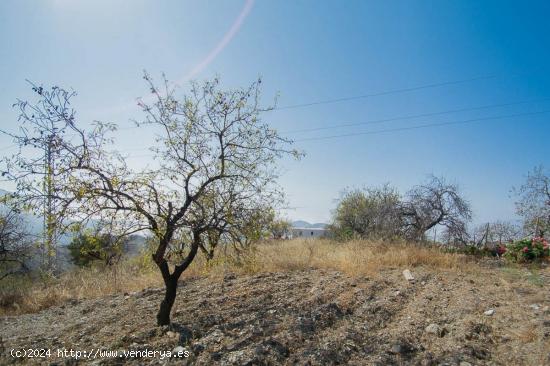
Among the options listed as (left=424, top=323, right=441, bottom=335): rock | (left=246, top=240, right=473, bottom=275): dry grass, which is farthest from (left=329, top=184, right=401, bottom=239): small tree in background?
(left=424, top=323, right=441, bottom=335): rock

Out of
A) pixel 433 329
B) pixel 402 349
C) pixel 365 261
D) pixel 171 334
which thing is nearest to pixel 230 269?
pixel 365 261

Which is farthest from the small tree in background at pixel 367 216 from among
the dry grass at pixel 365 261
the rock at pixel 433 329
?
the rock at pixel 433 329

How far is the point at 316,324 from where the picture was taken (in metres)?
4.33

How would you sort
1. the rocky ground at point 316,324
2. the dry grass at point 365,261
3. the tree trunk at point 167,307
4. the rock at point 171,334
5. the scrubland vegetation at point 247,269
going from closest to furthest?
the rocky ground at point 316,324
the rock at point 171,334
the tree trunk at point 167,307
the scrubland vegetation at point 247,269
the dry grass at point 365,261

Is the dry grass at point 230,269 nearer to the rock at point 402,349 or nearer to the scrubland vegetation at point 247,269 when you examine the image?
the scrubland vegetation at point 247,269

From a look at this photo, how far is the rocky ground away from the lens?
11.5 ft

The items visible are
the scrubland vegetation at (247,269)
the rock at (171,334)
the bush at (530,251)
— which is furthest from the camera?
the bush at (530,251)

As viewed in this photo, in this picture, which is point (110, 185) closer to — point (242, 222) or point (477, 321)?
point (242, 222)

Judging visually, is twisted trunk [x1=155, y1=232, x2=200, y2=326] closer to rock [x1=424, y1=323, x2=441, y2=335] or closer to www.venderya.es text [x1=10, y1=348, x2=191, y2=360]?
www.venderya.es text [x1=10, y1=348, x2=191, y2=360]

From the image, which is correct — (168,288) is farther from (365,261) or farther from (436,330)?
(365,261)

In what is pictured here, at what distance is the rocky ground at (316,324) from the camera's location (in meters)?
3.51

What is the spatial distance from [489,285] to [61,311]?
8456mm

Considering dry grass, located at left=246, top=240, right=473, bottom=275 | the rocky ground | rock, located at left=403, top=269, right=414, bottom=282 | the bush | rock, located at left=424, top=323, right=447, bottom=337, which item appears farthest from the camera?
the bush

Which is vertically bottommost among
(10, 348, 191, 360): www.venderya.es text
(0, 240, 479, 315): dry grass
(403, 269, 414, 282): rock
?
(10, 348, 191, 360): www.venderya.es text
